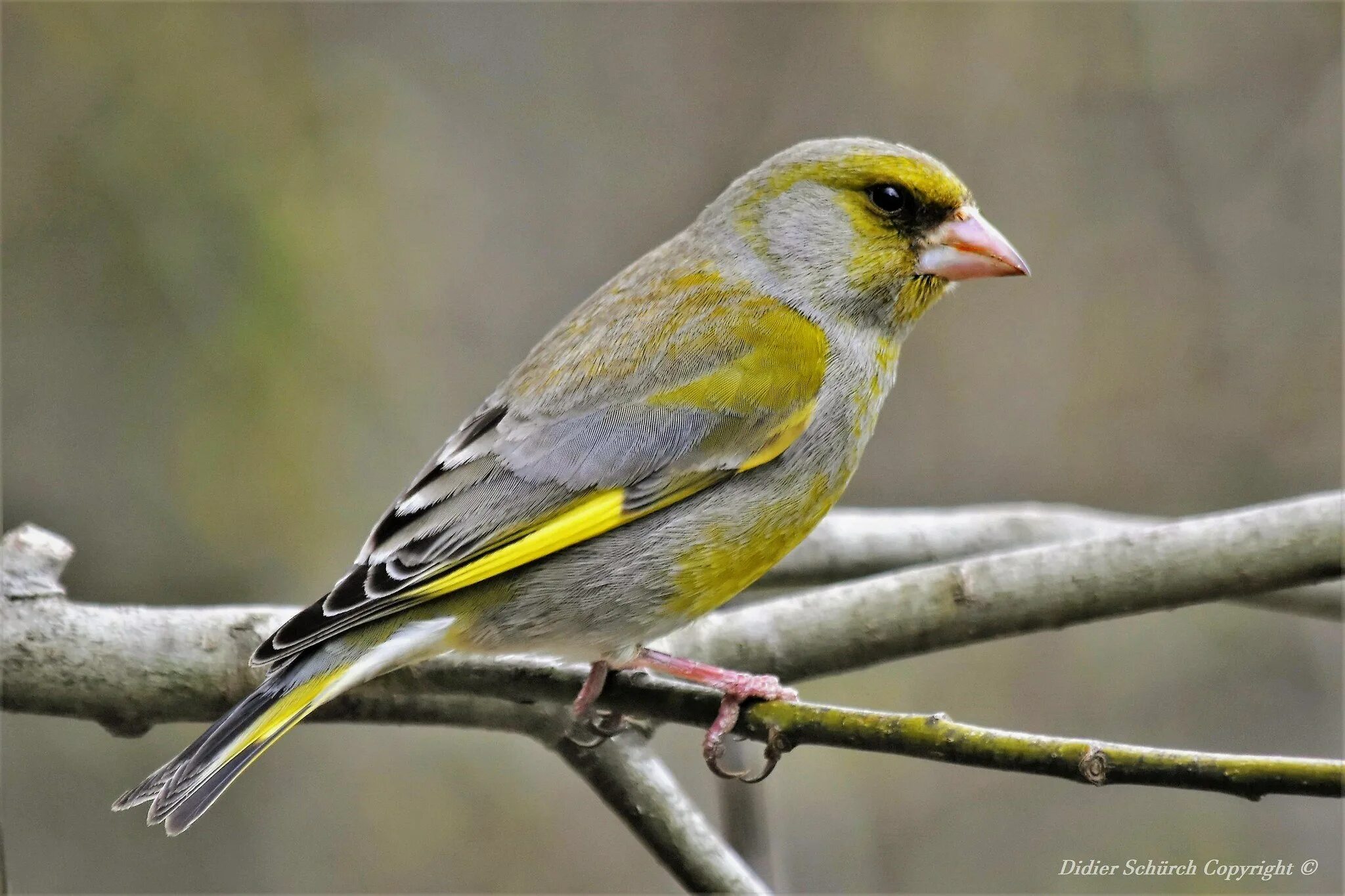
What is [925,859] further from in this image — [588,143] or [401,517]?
[588,143]

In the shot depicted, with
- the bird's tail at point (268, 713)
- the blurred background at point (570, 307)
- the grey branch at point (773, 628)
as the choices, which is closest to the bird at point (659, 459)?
the bird's tail at point (268, 713)

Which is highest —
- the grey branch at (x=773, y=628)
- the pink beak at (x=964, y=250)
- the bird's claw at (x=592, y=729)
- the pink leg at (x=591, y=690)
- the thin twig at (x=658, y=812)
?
the pink beak at (x=964, y=250)

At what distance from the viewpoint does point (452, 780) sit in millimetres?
6465

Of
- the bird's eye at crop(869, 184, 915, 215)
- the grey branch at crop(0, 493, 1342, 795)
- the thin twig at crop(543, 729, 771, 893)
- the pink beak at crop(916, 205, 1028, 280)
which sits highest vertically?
the bird's eye at crop(869, 184, 915, 215)

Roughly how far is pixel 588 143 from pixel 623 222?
0.52m

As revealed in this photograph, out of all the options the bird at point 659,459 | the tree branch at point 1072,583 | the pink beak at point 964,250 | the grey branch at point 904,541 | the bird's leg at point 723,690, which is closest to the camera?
the bird's leg at point 723,690

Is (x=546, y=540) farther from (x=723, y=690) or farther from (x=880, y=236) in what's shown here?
(x=880, y=236)

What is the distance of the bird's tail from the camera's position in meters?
2.68

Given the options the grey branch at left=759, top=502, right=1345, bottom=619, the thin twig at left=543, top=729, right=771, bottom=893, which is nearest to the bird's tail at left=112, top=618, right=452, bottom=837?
the thin twig at left=543, top=729, right=771, bottom=893

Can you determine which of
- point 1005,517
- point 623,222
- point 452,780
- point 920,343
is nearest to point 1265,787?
point 1005,517

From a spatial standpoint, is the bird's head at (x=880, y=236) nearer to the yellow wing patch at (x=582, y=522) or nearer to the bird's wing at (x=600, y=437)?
the bird's wing at (x=600, y=437)

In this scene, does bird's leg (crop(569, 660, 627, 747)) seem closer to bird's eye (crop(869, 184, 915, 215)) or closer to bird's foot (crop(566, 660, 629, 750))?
bird's foot (crop(566, 660, 629, 750))

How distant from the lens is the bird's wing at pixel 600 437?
319 cm

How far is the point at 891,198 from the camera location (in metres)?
3.78
